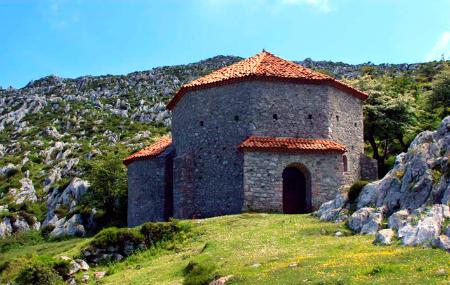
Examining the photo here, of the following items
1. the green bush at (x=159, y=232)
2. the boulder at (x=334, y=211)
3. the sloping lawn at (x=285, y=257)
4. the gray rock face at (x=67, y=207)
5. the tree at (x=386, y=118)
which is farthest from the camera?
the gray rock face at (x=67, y=207)

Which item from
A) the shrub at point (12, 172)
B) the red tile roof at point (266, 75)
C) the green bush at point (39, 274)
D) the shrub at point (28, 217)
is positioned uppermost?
the red tile roof at point (266, 75)

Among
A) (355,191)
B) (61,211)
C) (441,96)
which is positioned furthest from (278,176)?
(61,211)

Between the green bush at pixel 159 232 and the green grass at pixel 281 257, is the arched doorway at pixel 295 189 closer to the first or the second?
the green grass at pixel 281 257

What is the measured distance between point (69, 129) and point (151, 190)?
63.1 m

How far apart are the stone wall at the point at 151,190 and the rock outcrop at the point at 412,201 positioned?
13966 mm

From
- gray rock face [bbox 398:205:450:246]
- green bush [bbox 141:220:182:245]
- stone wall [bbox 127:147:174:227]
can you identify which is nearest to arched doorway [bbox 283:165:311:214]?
stone wall [bbox 127:147:174:227]

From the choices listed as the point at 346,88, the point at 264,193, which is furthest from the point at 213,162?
the point at 346,88

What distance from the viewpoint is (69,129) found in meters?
100

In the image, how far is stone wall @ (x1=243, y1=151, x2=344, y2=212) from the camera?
34.8m

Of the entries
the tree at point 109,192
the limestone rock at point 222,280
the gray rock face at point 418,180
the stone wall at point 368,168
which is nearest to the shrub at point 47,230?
the tree at point 109,192

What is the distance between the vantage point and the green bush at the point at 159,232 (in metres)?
30.7

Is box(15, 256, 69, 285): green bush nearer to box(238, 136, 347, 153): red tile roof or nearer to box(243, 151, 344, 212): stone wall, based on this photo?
box(243, 151, 344, 212): stone wall

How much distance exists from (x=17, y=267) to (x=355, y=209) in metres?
17.1

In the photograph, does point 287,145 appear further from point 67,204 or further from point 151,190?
point 67,204
